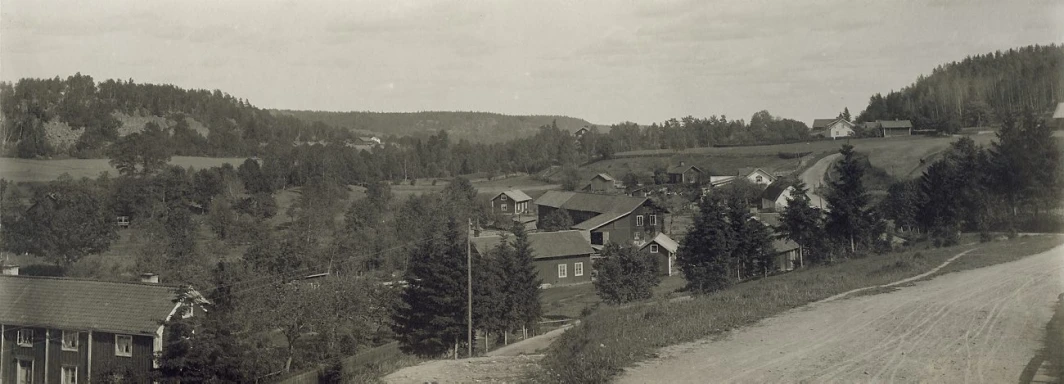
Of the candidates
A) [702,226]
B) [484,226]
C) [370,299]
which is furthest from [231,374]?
[484,226]

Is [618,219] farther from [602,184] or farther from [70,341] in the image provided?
[70,341]

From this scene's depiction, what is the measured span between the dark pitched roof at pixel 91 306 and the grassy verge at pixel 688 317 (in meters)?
13.2

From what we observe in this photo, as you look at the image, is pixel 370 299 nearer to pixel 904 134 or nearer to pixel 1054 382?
pixel 1054 382

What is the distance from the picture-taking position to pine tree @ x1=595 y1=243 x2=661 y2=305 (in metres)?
32.2

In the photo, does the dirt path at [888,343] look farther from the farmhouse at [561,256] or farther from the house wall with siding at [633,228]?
the house wall with siding at [633,228]

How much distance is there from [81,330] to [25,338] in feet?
8.04

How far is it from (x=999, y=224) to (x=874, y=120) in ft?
228

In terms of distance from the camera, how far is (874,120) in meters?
107

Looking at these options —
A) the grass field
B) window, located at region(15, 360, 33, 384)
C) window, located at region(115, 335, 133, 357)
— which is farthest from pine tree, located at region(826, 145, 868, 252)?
the grass field

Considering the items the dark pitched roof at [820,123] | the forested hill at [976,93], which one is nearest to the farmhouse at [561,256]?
the forested hill at [976,93]

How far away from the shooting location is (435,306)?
28641 millimetres

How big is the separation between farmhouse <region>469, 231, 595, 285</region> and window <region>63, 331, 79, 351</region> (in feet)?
75.7

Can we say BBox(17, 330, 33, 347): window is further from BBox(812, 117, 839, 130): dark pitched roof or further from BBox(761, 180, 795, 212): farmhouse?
BBox(812, 117, 839, 130): dark pitched roof

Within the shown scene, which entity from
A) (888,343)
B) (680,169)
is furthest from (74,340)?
(680,169)
